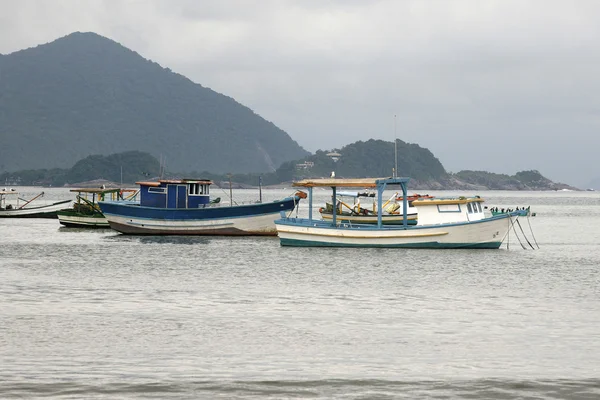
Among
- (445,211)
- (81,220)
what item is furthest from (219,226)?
(445,211)

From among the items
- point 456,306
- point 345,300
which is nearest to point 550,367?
point 456,306

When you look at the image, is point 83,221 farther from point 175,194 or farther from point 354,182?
point 354,182

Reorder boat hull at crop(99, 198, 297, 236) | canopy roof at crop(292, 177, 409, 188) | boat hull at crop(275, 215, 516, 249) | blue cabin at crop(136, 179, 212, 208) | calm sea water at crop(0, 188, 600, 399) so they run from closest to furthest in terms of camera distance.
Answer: calm sea water at crop(0, 188, 600, 399) < boat hull at crop(275, 215, 516, 249) < canopy roof at crop(292, 177, 409, 188) < blue cabin at crop(136, 179, 212, 208) < boat hull at crop(99, 198, 297, 236)

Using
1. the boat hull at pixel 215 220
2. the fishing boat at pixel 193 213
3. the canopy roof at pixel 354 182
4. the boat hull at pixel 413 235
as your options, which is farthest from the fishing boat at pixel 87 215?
the boat hull at pixel 413 235

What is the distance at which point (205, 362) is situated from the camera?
61.9 ft

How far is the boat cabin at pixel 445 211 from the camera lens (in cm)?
4859

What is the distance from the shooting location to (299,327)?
23.9 m

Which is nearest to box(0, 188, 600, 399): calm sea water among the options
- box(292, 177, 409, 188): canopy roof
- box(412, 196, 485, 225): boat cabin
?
box(412, 196, 485, 225): boat cabin

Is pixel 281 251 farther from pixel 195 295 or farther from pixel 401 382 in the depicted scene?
pixel 401 382

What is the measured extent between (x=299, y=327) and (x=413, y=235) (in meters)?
25.1

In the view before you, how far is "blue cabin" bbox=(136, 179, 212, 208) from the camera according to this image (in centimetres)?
6209

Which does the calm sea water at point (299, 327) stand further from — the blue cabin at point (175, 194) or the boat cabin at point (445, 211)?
the blue cabin at point (175, 194)

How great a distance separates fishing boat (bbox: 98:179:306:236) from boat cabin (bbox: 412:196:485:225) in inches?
574

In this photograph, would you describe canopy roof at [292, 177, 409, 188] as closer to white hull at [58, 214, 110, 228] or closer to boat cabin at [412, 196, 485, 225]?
boat cabin at [412, 196, 485, 225]
